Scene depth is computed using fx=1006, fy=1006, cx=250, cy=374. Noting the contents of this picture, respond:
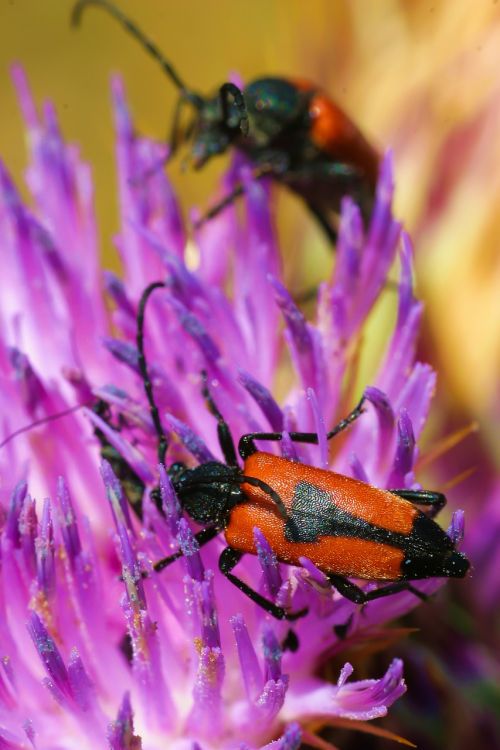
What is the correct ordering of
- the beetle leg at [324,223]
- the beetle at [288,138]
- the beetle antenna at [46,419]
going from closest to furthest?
1. the beetle antenna at [46,419]
2. the beetle at [288,138]
3. the beetle leg at [324,223]

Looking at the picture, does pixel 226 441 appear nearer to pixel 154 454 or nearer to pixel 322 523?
pixel 154 454

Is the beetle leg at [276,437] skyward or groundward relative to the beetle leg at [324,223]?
groundward

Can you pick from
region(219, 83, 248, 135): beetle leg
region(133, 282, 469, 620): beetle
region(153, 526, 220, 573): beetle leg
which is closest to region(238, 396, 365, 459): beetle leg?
region(133, 282, 469, 620): beetle

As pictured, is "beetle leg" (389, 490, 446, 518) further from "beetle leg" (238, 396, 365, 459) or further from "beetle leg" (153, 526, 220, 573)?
"beetle leg" (153, 526, 220, 573)

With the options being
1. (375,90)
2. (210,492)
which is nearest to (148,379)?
(210,492)

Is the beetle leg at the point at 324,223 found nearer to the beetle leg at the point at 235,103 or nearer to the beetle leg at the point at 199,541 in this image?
the beetle leg at the point at 235,103

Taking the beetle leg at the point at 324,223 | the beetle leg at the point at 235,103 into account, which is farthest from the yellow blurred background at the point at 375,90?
the beetle leg at the point at 235,103

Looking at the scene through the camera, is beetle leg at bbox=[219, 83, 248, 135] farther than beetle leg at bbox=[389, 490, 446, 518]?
Yes
